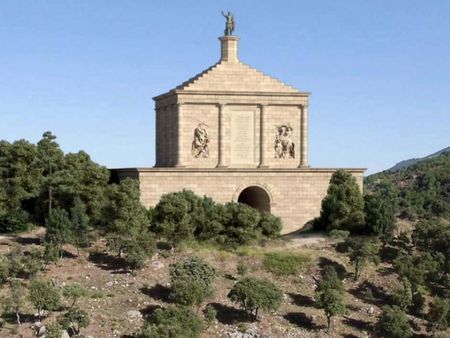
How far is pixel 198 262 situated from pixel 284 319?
5887mm

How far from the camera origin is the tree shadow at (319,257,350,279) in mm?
48844

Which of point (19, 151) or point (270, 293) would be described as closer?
point (270, 293)

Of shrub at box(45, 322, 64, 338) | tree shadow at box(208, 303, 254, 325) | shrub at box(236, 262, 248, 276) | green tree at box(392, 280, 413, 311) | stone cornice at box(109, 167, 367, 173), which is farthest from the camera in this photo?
stone cornice at box(109, 167, 367, 173)

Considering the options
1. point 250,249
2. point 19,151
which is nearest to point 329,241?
point 250,249

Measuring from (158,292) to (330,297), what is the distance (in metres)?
9.34

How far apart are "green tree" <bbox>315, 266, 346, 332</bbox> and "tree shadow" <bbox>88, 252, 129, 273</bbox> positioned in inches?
437

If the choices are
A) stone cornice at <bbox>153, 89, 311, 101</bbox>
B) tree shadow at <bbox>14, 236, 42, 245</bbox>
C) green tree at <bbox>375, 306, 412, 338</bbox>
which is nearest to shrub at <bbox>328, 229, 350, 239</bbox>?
green tree at <bbox>375, 306, 412, 338</bbox>

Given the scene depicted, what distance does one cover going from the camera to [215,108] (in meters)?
57.7

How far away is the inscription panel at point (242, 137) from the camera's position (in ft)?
190

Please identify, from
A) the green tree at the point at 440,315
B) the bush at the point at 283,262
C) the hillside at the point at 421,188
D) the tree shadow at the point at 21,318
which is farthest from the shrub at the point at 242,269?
the hillside at the point at 421,188

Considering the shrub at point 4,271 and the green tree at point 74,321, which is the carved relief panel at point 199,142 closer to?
the shrub at point 4,271

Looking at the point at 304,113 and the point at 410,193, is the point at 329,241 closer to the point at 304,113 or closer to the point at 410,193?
the point at 304,113

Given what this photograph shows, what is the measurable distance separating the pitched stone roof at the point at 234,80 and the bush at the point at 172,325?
21421mm

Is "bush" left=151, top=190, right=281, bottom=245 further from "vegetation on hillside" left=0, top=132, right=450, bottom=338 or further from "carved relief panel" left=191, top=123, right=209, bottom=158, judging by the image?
"carved relief panel" left=191, top=123, right=209, bottom=158
